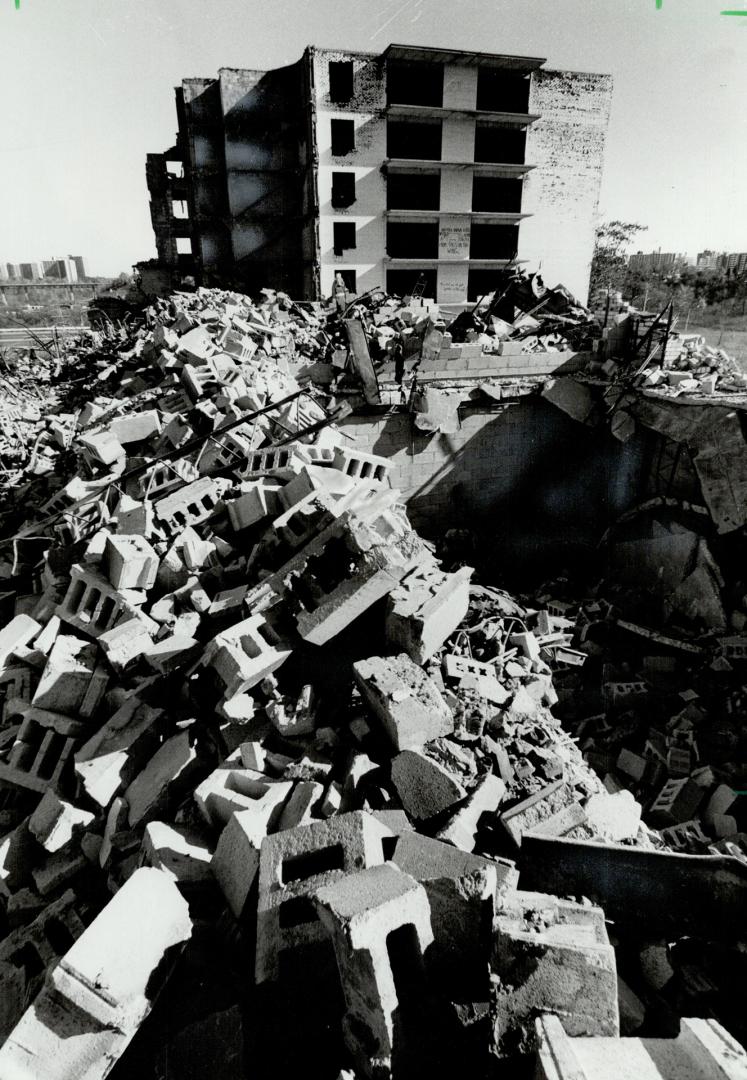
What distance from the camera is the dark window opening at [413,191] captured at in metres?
22.8

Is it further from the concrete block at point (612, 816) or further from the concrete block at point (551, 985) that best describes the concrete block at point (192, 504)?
the concrete block at point (551, 985)

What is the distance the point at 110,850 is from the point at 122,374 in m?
11.3

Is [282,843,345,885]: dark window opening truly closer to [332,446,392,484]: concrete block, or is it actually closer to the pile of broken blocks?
the pile of broken blocks

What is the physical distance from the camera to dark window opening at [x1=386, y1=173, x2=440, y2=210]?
2275 cm

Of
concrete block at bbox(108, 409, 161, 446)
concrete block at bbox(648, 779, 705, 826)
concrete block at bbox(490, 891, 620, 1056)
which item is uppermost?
concrete block at bbox(108, 409, 161, 446)

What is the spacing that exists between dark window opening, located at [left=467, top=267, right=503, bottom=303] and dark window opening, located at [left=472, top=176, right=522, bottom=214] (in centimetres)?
220

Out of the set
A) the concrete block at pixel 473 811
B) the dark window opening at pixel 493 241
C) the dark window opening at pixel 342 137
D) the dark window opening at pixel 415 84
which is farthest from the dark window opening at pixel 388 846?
the dark window opening at pixel 415 84

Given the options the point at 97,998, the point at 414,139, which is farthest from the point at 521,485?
the point at 414,139

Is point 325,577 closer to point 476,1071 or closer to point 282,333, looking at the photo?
point 476,1071

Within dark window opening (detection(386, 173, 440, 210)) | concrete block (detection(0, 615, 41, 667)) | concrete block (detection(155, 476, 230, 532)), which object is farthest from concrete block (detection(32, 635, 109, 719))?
dark window opening (detection(386, 173, 440, 210))

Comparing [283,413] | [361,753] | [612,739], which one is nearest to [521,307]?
[283,413]

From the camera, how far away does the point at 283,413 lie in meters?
8.02

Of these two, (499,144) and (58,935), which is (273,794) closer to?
(58,935)

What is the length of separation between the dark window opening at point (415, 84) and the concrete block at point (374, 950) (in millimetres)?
26080
